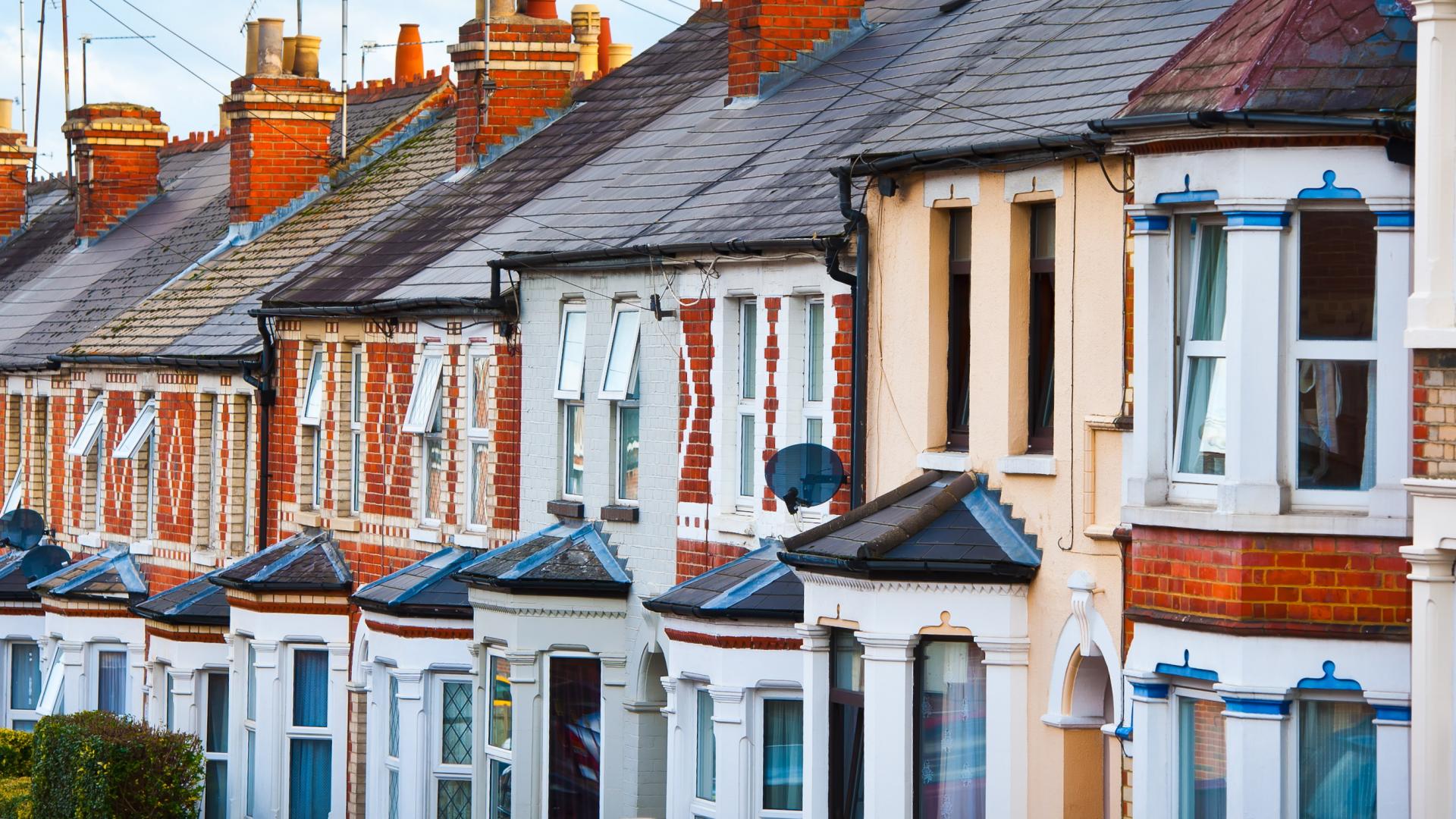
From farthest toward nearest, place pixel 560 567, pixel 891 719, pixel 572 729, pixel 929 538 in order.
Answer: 1. pixel 572 729
2. pixel 560 567
3. pixel 891 719
4. pixel 929 538

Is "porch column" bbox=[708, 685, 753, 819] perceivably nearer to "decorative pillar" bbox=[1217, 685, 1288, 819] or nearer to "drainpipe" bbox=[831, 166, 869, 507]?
"drainpipe" bbox=[831, 166, 869, 507]

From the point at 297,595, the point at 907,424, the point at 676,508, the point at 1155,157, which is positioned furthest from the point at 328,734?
the point at 1155,157

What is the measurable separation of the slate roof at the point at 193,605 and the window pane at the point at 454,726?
15.5ft

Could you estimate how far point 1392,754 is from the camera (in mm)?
14461

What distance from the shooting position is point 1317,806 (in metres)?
Answer: 14.8

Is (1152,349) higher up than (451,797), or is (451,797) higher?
(1152,349)

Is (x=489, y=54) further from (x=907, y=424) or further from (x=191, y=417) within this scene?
(x=907, y=424)

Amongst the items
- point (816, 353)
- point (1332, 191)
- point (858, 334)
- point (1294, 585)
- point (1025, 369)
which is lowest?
point (1294, 585)

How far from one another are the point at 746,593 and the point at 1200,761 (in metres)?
5.63

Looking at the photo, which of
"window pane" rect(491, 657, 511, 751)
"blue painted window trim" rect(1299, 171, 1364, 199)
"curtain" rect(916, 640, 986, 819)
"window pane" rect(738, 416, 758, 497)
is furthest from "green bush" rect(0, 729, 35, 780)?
"blue painted window trim" rect(1299, 171, 1364, 199)

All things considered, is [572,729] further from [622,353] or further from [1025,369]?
[1025,369]

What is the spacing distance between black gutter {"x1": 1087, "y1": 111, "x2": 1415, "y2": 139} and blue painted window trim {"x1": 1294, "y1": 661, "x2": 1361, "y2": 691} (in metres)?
2.76

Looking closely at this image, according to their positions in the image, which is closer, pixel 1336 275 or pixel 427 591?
pixel 1336 275

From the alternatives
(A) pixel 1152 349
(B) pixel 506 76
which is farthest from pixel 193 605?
(A) pixel 1152 349
